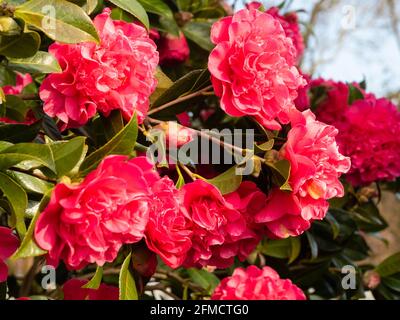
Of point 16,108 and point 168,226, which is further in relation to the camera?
point 16,108

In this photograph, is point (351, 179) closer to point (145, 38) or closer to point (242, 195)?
point (242, 195)

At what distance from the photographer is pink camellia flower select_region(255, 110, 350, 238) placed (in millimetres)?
892

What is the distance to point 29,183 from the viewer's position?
80 cm

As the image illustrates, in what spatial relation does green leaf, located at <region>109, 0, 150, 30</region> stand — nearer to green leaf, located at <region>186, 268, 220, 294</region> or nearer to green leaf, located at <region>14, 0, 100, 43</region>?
green leaf, located at <region>14, 0, 100, 43</region>

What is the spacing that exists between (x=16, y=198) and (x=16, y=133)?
15 cm

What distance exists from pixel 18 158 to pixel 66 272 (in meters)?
0.87

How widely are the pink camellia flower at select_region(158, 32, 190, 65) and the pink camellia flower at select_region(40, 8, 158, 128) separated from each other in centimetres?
59

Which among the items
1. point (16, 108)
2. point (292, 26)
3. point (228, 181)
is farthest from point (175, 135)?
point (292, 26)

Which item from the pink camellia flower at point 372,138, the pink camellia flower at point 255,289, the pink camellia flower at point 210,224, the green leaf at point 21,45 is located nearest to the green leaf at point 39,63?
the green leaf at point 21,45

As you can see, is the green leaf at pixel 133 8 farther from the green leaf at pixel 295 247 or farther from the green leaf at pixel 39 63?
the green leaf at pixel 295 247

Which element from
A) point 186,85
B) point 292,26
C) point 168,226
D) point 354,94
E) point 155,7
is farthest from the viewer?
point 292,26

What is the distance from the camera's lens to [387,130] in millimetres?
1608

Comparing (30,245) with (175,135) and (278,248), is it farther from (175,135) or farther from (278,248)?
(278,248)

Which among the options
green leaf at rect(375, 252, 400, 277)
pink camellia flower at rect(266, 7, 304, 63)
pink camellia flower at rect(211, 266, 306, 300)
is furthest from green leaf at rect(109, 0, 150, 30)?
green leaf at rect(375, 252, 400, 277)
